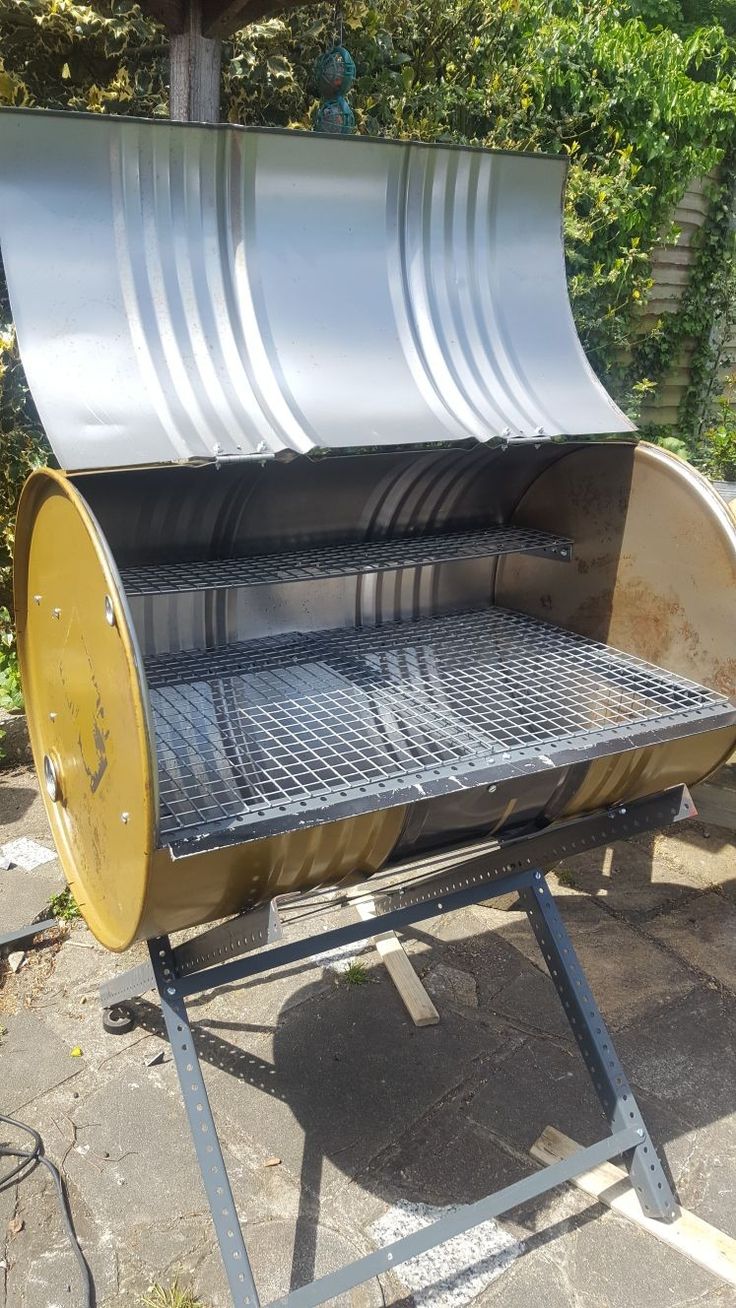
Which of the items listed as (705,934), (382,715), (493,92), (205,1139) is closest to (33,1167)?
(205,1139)

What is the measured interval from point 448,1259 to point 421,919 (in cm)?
80

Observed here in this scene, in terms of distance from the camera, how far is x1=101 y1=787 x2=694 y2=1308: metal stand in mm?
1905

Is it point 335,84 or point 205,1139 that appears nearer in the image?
point 205,1139

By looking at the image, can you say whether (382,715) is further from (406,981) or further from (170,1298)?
(170,1298)

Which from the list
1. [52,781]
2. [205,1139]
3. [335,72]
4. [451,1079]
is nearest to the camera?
[205,1139]

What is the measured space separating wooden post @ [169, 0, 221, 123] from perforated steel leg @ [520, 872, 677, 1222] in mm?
2752

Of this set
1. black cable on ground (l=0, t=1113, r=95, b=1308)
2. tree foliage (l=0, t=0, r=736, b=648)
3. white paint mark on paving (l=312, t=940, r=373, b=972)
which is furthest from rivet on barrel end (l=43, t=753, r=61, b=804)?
tree foliage (l=0, t=0, r=736, b=648)

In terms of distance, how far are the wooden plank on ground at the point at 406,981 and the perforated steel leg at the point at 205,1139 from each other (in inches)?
36.1

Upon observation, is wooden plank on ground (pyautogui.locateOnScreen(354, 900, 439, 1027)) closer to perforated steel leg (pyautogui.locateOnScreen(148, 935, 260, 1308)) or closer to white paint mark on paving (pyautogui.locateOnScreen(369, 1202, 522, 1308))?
white paint mark on paving (pyautogui.locateOnScreen(369, 1202, 522, 1308))

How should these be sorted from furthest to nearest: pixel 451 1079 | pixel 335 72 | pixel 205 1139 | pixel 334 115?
pixel 334 115 < pixel 335 72 < pixel 451 1079 < pixel 205 1139

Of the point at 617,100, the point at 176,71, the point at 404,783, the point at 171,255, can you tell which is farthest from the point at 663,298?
the point at 404,783

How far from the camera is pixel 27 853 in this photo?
12.5ft

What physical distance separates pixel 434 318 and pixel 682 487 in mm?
885

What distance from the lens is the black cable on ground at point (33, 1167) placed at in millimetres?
2158
